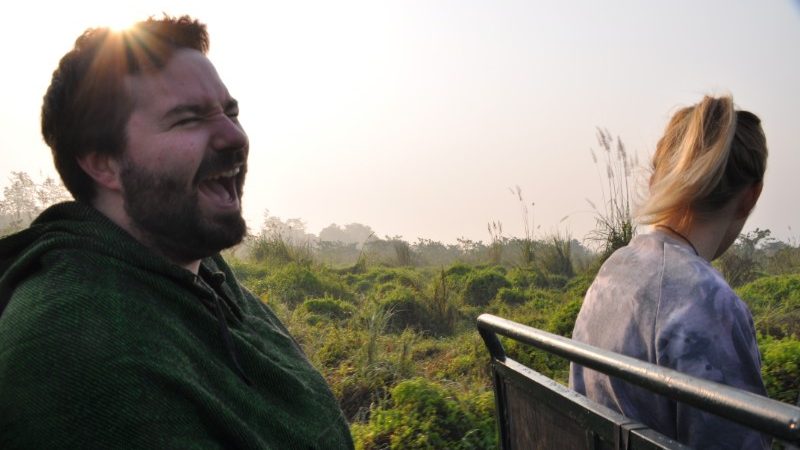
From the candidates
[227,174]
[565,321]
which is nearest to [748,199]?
[227,174]

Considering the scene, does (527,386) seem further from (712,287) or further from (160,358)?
(160,358)

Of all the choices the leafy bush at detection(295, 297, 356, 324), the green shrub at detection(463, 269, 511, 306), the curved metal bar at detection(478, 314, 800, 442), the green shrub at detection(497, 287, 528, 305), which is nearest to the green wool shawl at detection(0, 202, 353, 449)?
the curved metal bar at detection(478, 314, 800, 442)

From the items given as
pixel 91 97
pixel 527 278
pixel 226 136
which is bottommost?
pixel 527 278

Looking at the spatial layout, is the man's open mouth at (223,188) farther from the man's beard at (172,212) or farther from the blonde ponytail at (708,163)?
the blonde ponytail at (708,163)

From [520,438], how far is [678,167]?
95cm

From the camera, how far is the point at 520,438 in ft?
6.30

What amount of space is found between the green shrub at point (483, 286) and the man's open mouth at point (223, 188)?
7.22 metres

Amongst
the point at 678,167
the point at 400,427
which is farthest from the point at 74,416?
the point at 400,427

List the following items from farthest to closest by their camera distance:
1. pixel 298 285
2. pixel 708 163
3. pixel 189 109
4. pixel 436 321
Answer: pixel 298 285
pixel 436 321
pixel 708 163
pixel 189 109

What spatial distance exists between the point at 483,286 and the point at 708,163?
7.28 metres

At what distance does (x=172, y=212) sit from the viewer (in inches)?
68.7

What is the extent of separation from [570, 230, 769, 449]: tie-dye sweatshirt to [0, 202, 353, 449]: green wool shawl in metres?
0.86

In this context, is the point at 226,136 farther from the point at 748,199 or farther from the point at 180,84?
the point at 748,199

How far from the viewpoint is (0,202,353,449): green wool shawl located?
4.25 ft
